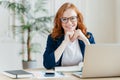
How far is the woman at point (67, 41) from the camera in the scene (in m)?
2.37

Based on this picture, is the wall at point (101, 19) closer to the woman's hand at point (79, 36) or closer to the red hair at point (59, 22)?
the red hair at point (59, 22)

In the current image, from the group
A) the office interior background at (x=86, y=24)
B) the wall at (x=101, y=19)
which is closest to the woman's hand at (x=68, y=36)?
the office interior background at (x=86, y=24)

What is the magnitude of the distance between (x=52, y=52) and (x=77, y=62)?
0.25m

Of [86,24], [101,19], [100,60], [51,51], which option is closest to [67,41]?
[51,51]

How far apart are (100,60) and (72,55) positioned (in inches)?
28.2

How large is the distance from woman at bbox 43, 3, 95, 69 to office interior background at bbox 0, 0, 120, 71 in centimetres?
134

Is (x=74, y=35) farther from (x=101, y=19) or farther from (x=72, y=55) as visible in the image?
(x=101, y=19)

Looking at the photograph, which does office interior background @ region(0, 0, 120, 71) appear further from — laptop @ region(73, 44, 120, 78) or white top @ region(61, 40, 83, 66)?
laptop @ region(73, 44, 120, 78)

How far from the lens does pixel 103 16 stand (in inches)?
162

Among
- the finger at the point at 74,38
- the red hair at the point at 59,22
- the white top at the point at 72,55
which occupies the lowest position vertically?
the white top at the point at 72,55

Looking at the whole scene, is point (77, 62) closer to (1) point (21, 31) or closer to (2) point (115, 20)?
(1) point (21, 31)

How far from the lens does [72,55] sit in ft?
7.96

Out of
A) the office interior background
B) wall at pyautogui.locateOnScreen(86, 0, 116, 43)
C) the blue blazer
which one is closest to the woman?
the blue blazer

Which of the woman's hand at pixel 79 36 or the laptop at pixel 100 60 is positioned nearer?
the laptop at pixel 100 60
